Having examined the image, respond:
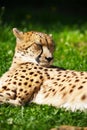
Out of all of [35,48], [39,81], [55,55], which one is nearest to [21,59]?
[35,48]

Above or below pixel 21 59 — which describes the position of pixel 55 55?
above

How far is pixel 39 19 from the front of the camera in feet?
62.4

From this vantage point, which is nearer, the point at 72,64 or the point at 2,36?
the point at 72,64

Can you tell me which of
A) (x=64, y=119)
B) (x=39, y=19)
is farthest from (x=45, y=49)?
(x=39, y=19)

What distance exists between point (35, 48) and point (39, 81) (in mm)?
615

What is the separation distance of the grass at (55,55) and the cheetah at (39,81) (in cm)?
15

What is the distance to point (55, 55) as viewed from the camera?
11680 mm

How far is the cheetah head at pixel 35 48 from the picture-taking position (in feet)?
26.7

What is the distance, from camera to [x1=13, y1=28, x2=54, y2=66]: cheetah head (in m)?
8.15

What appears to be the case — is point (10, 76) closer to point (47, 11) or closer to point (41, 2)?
point (47, 11)

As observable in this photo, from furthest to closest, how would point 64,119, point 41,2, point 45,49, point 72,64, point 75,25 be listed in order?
point 41,2 → point 75,25 → point 72,64 → point 45,49 → point 64,119

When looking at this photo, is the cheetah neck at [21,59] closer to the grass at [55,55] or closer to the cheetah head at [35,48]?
the cheetah head at [35,48]

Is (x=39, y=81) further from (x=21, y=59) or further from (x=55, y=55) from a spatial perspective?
(x=55, y=55)

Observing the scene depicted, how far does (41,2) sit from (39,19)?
4836 millimetres
